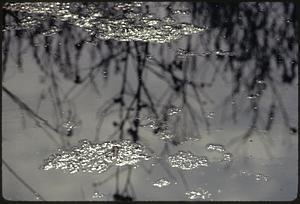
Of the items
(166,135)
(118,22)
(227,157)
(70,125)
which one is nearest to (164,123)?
(166,135)

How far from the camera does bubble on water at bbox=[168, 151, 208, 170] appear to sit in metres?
3.23

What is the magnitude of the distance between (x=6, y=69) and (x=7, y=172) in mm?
1237

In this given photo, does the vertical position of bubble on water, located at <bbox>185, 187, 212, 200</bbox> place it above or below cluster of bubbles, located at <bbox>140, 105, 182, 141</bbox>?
below

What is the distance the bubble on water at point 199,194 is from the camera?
3.03m

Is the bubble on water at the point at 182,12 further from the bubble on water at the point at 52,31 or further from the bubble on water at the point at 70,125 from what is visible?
the bubble on water at the point at 70,125

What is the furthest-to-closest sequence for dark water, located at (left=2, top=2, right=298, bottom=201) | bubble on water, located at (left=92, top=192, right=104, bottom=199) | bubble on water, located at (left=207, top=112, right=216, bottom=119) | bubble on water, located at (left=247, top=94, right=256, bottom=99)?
bubble on water, located at (left=247, top=94, right=256, bottom=99) → bubble on water, located at (left=207, top=112, right=216, bottom=119) → dark water, located at (left=2, top=2, right=298, bottom=201) → bubble on water, located at (left=92, top=192, right=104, bottom=199)

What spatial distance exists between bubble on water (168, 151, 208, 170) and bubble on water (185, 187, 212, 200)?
198 millimetres

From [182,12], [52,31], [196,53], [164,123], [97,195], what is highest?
[182,12]

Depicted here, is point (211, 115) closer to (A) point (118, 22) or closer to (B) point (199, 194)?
(B) point (199, 194)

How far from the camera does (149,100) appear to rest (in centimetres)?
384

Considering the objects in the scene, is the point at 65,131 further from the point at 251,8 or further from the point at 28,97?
the point at 251,8

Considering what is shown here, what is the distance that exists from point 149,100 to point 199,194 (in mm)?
1034

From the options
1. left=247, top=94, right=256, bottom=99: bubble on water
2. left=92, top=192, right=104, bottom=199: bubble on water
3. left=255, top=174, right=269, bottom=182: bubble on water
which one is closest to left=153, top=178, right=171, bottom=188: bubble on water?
left=92, top=192, right=104, bottom=199: bubble on water

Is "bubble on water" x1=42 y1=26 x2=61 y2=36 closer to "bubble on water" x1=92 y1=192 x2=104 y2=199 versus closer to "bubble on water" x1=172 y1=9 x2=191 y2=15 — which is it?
"bubble on water" x1=172 y1=9 x2=191 y2=15
